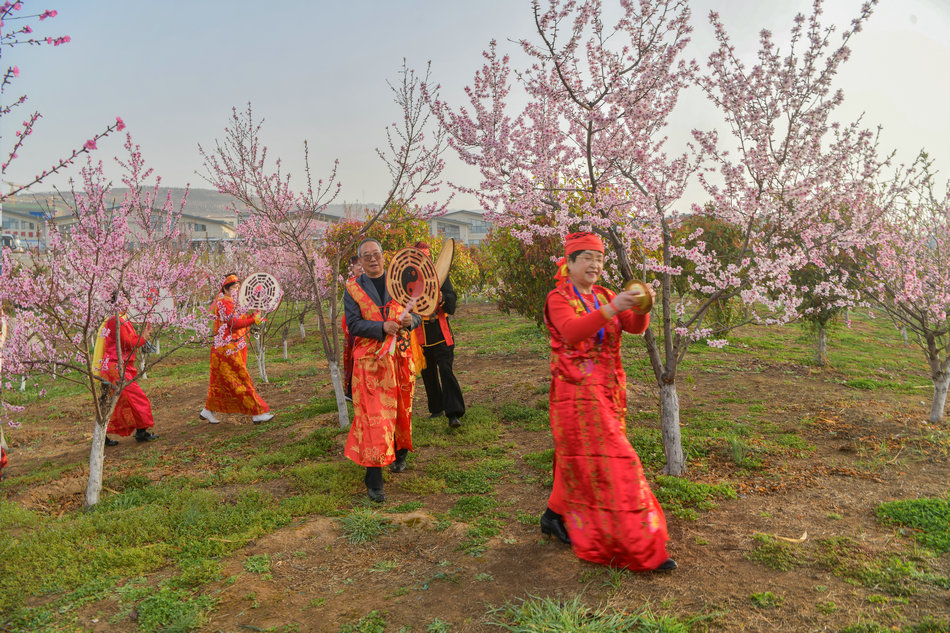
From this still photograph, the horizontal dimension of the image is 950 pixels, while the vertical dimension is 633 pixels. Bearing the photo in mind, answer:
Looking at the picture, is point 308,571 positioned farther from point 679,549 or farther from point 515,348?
point 515,348

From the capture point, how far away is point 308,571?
339 cm

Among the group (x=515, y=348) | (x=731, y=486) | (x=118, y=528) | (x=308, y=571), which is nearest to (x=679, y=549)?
(x=731, y=486)

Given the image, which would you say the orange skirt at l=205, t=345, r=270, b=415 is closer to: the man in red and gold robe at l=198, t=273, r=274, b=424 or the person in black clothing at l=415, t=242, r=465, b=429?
the man in red and gold robe at l=198, t=273, r=274, b=424

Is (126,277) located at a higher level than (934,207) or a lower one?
lower

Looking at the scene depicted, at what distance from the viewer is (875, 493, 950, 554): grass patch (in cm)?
330

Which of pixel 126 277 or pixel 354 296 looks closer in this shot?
pixel 354 296

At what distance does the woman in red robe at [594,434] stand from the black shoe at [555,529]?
1 cm

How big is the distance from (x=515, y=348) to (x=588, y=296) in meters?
9.07

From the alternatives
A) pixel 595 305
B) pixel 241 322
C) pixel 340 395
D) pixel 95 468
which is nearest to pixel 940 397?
pixel 595 305

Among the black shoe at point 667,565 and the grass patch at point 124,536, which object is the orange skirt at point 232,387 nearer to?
the grass patch at point 124,536

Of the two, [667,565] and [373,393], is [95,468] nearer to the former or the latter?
[373,393]

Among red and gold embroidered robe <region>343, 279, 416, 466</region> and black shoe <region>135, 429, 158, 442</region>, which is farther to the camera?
black shoe <region>135, 429, 158, 442</region>

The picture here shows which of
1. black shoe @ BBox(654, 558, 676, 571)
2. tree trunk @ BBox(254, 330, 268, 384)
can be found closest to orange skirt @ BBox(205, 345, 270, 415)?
tree trunk @ BBox(254, 330, 268, 384)

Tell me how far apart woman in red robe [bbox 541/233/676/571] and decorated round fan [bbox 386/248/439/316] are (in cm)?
149
